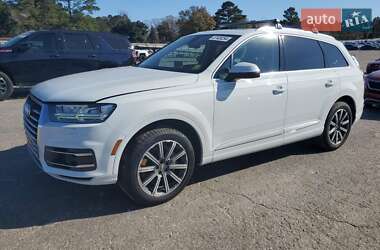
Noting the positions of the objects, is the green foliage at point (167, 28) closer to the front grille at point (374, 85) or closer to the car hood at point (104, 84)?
the front grille at point (374, 85)

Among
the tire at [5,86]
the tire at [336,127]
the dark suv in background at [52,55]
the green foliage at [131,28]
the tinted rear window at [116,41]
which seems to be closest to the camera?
the tire at [336,127]

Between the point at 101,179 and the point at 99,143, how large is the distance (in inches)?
13.6

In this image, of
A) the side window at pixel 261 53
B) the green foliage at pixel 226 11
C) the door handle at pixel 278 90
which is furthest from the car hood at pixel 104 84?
the green foliage at pixel 226 11

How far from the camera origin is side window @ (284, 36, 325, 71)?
479 cm

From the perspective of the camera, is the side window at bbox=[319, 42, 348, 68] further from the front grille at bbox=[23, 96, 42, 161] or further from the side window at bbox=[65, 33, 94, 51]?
the side window at bbox=[65, 33, 94, 51]

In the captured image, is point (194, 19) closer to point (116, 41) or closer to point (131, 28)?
point (131, 28)

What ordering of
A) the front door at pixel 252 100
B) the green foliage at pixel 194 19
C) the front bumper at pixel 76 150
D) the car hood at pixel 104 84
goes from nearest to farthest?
the front bumper at pixel 76 150, the car hood at pixel 104 84, the front door at pixel 252 100, the green foliage at pixel 194 19

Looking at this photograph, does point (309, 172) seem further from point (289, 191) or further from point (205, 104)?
point (205, 104)

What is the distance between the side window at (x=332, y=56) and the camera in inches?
209

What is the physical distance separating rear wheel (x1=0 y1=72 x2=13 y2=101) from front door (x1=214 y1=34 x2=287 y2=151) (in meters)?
7.30

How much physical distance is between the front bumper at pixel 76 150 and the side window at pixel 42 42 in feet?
23.7

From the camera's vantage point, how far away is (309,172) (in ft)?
15.7

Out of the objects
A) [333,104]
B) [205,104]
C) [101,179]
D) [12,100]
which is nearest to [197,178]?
[205,104]

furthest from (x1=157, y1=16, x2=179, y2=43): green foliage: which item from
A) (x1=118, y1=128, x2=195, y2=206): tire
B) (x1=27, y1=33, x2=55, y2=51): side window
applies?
(x1=118, y1=128, x2=195, y2=206): tire
